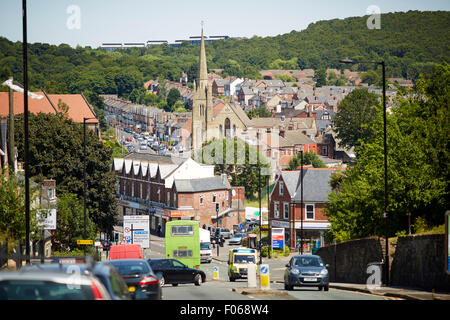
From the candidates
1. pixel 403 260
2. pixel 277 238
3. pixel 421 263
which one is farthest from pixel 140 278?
pixel 277 238

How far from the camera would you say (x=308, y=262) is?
99.5 feet

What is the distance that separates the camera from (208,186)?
10731 cm

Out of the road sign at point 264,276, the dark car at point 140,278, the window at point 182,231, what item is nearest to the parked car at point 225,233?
the window at point 182,231

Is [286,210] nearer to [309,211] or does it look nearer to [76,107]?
[309,211]

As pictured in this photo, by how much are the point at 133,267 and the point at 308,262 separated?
11820 millimetres

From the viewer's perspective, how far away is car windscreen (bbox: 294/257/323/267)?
30.1 m

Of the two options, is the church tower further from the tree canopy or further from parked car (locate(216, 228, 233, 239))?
the tree canopy

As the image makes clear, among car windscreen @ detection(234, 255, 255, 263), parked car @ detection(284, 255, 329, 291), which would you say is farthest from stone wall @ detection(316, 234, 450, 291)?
car windscreen @ detection(234, 255, 255, 263)

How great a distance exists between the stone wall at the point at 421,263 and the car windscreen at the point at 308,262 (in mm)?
3774

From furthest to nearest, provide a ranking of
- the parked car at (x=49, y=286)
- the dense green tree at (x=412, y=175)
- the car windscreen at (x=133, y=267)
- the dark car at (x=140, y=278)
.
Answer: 1. the dense green tree at (x=412, y=175)
2. the car windscreen at (x=133, y=267)
3. the dark car at (x=140, y=278)
4. the parked car at (x=49, y=286)

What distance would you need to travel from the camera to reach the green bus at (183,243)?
51.2 meters

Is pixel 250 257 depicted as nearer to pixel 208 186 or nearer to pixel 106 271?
pixel 106 271

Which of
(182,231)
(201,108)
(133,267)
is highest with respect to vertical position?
(201,108)

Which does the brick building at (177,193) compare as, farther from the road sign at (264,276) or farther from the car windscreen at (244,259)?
the road sign at (264,276)
